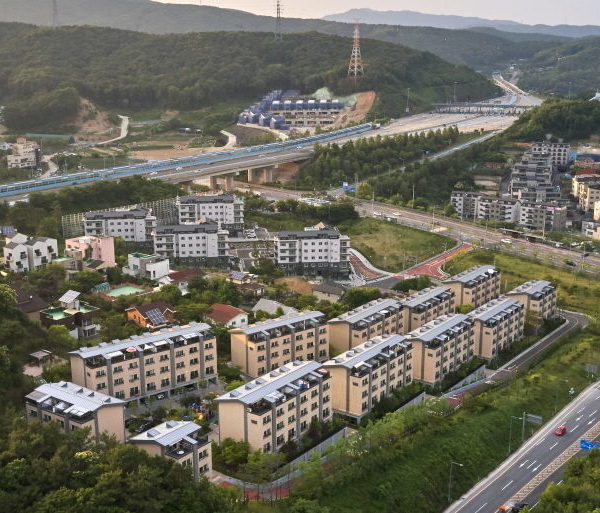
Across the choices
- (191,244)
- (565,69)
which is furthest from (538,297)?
(565,69)

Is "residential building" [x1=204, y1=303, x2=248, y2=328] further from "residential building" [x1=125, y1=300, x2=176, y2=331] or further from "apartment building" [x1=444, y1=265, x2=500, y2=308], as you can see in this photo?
"apartment building" [x1=444, y1=265, x2=500, y2=308]

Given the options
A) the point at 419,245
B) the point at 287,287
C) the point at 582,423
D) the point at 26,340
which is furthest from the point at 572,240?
the point at 26,340

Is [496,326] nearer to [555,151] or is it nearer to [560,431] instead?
[560,431]

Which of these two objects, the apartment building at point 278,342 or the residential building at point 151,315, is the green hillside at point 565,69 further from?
the residential building at point 151,315

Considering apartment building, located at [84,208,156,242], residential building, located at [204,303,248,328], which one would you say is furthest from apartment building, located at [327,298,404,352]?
apartment building, located at [84,208,156,242]

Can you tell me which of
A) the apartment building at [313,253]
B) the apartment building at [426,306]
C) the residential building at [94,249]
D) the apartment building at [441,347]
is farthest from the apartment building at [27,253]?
the apartment building at [441,347]

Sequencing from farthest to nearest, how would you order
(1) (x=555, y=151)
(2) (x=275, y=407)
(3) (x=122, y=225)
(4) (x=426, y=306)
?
(1) (x=555, y=151) → (3) (x=122, y=225) → (4) (x=426, y=306) → (2) (x=275, y=407)

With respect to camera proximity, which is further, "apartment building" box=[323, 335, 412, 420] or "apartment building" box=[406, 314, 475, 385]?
"apartment building" box=[406, 314, 475, 385]
